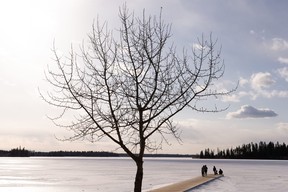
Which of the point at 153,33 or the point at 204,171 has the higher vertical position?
the point at 153,33

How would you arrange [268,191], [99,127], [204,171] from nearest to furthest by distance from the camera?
[99,127] → [268,191] → [204,171]

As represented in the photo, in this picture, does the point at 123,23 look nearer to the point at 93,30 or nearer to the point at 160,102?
the point at 93,30

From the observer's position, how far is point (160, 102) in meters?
12.2

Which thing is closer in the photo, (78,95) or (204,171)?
(78,95)

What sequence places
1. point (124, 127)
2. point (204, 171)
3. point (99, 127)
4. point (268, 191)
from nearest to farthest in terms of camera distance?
1. point (99, 127)
2. point (124, 127)
3. point (268, 191)
4. point (204, 171)

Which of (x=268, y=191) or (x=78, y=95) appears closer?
(x=78, y=95)

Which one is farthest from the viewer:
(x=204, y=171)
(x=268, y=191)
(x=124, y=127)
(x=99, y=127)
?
(x=204, y=171)

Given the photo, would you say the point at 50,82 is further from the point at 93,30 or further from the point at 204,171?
the point at 204,171

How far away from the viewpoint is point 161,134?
12.5 meters

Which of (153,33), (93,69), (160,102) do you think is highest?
(153,33)

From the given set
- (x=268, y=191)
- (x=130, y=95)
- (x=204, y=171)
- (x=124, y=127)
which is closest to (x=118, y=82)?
(x=130, y=95)

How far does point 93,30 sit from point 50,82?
2035mm

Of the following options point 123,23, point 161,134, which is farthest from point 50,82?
point 161,134

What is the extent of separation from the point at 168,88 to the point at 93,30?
288 cm
